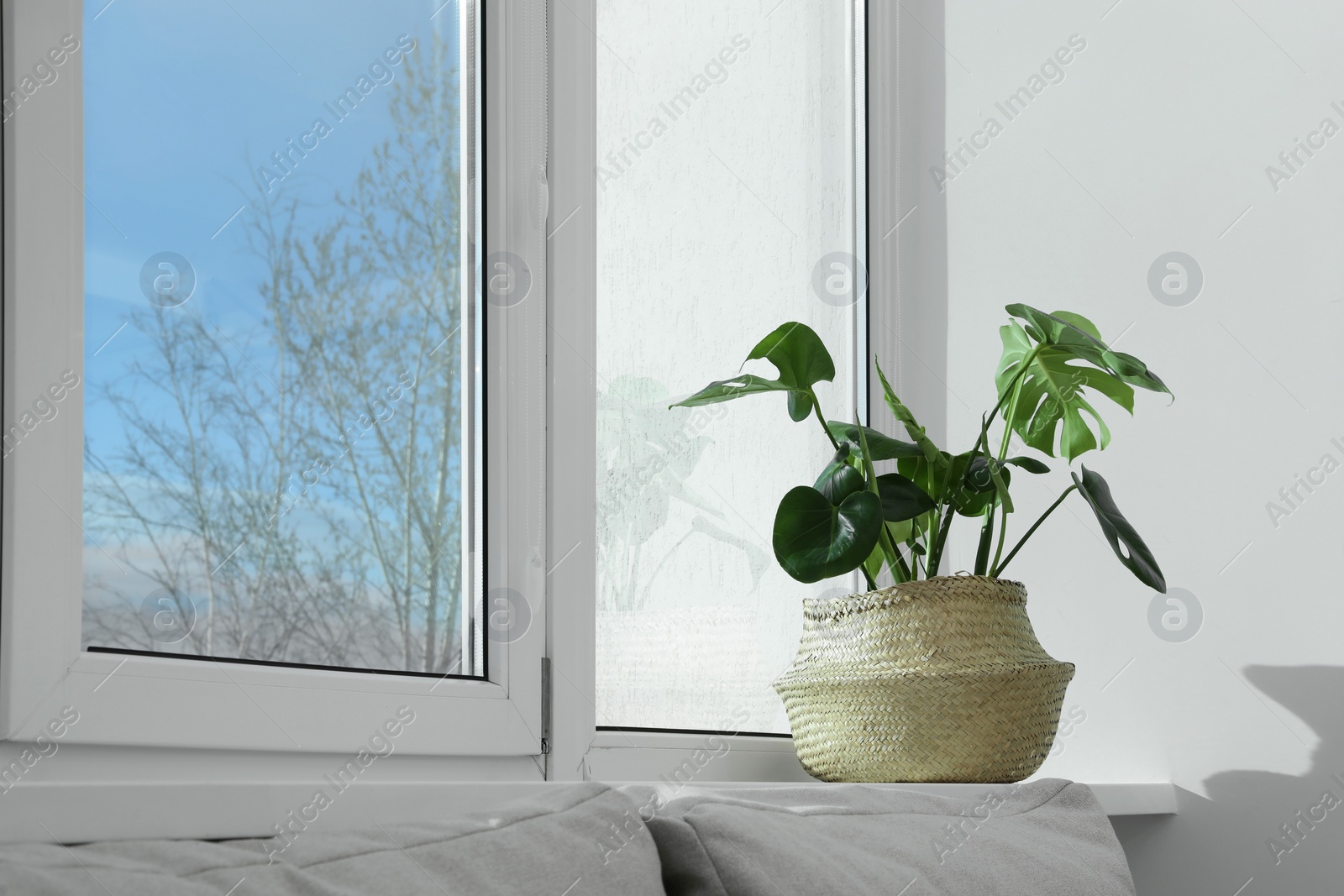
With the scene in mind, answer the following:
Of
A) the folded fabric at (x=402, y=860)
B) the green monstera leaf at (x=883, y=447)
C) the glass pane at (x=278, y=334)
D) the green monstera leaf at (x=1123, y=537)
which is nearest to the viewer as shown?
the folded fabric at (x=402, y=860)

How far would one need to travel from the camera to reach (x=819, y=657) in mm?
1326

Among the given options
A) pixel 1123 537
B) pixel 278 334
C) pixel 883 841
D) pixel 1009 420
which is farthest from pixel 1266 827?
pixel 278 334

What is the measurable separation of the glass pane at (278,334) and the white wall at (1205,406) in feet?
2.78

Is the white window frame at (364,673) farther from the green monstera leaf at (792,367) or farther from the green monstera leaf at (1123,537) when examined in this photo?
the green monstera leaf at (1123,537)

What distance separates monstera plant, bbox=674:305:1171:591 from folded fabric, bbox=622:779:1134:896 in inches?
9.7

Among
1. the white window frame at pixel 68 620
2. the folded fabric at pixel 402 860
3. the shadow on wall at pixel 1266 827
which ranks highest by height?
the white window frame at pixel 68 620

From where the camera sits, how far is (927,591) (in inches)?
49.1

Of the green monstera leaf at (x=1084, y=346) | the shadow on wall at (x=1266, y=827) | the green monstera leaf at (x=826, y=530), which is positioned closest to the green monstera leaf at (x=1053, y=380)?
the green monstera leaf at (x=1084, y=346)

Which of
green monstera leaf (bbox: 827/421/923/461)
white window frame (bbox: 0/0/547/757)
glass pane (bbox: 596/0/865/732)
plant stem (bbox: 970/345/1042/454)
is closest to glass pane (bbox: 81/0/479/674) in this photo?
white window frame (bbox: 0/0/547/757)

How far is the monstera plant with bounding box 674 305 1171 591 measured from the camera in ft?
3.87

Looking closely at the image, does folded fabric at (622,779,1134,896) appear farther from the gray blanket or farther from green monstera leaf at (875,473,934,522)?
green monstera leaf at (875,473,934,522)

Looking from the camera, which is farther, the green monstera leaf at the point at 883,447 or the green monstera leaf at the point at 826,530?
the green monstera leaf at the point at 883,447

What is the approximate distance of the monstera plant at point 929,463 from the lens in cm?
118

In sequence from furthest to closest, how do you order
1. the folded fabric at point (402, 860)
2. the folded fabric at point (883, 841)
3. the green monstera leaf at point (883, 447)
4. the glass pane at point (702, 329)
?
the glass pane at point (702, 329) → the green monstera leaf at point (883, 447) → the folded fabric at point (883, 841) → the folded fabric at point (402, 860)
